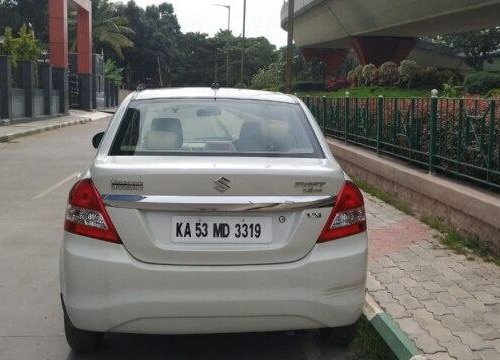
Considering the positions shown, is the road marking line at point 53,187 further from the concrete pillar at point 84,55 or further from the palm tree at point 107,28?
the palm tree at point 107,28

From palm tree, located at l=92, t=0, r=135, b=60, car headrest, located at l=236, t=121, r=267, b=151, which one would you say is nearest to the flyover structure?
palm tree, located at l=92, t=0, r=135, b=60

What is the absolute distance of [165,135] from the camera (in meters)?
3.79

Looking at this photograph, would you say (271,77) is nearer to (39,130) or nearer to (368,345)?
(39,130)

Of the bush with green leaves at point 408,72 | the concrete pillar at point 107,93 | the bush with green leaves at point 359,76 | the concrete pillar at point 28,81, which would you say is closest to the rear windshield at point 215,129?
the concrete pillar at point 28,81

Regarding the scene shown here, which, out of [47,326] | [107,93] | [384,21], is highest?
[384,21]

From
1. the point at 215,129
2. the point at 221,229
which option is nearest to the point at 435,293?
the point at 215,129

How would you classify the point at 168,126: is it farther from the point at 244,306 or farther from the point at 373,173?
the point at 373,173

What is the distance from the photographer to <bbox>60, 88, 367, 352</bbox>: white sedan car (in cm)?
312

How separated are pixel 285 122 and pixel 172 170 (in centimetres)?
106

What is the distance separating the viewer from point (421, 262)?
5.44 metres

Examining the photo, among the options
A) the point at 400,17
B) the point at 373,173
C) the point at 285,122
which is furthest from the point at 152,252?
the point at 400,17

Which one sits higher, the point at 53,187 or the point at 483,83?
the point at 483,83

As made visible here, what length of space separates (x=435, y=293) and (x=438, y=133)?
3063 millimetres

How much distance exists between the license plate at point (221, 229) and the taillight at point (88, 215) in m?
0.31
